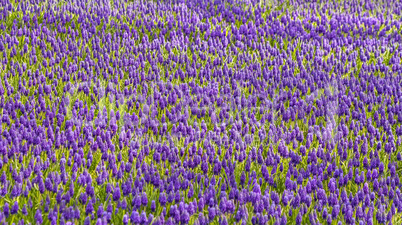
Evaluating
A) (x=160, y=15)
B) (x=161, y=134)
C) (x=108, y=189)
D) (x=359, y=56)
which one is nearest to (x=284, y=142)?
(x=161, y=134)

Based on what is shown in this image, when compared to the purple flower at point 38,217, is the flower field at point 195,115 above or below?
below

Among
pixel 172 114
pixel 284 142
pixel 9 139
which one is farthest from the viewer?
pixel 172 114

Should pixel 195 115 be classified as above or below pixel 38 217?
below

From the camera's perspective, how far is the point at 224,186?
170 inches

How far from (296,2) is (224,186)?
24.8 ft

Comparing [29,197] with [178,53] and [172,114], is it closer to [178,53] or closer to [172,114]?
[172,114]

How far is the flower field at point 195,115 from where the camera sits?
4117 millimetres

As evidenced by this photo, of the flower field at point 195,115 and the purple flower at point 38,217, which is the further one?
the flower field at point 195,115

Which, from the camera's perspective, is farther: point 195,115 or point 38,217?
point 195,115

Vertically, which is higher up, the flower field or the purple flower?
the purple flower

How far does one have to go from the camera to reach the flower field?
4.12 m

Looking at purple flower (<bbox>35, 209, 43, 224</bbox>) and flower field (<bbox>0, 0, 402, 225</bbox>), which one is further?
flower field (<bbox>0, 0, 402, 225</bbox>)

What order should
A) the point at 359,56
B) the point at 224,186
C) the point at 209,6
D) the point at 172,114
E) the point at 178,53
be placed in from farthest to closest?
the point at 209,6 → the point at 359,56 → the point at 178,53 → the point at 172,114 → the point at 224,186

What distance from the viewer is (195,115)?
6000mm
